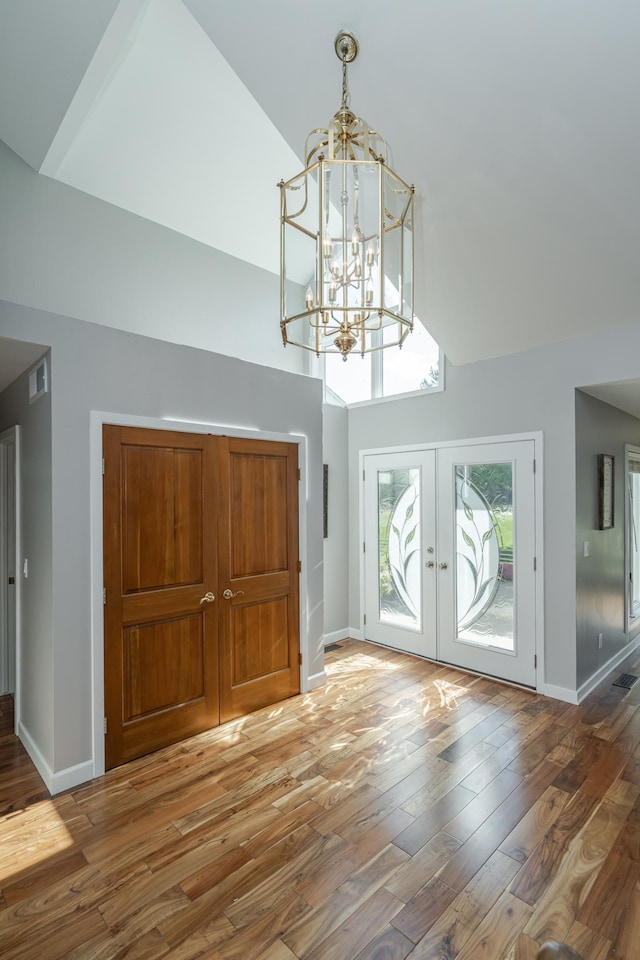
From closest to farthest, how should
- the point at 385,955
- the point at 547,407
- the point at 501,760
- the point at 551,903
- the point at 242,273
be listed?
the point at 385,955
the point at 551,903
the point at 501,760
the point at 547,407
the point at 242,273

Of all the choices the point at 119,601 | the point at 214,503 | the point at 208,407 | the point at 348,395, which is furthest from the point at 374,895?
the point at 348,395

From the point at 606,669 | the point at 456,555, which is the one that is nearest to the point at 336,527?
the point at 456,555

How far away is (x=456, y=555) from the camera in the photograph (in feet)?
13.9

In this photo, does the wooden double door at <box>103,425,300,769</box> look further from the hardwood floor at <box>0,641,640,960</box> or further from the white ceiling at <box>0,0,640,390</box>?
the white ceiling at <box>0,0,640,390</box>

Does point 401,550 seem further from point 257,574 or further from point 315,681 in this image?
point 257,574

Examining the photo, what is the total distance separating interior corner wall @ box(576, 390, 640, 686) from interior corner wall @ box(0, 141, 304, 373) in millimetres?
3057

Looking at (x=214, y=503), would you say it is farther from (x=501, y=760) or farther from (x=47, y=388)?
(x=501, y=760)

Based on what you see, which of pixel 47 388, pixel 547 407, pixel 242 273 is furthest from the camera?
pixel 242 273

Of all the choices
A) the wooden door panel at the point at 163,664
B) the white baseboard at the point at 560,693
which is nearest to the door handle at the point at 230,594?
the wooden door panel at the point at 163,664

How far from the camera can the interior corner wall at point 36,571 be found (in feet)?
8.68

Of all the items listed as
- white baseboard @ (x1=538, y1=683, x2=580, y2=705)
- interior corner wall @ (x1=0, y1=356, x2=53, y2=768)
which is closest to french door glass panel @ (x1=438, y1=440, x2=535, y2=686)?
white baseboard @ (x1=538, y1=683, x2=580, y2=705)

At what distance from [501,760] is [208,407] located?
2842 millimetres

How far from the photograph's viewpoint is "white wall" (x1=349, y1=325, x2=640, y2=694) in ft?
11.3

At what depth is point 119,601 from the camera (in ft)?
9.21
